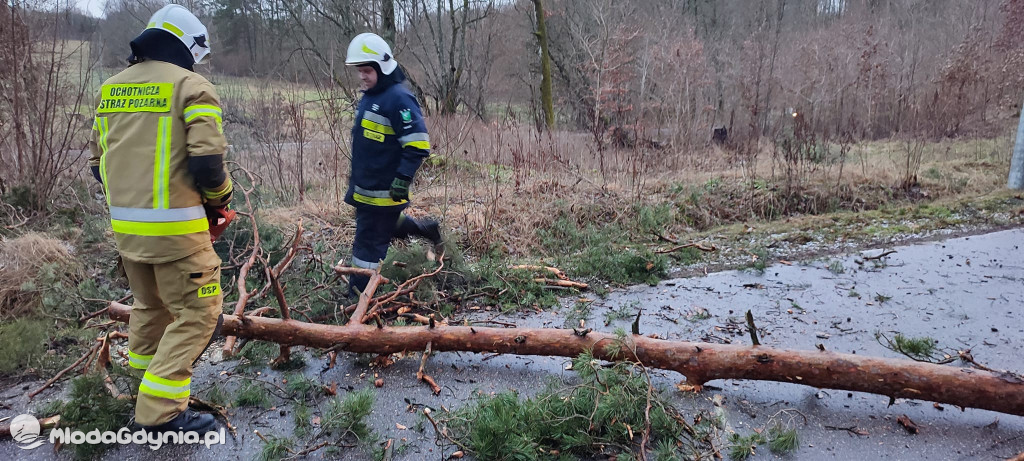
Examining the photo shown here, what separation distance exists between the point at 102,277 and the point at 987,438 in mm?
6841

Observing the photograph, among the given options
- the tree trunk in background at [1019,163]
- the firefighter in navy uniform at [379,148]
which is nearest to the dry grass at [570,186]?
the tree trunk in background at [1019,163]

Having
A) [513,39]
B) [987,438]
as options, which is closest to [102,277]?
[987,438]

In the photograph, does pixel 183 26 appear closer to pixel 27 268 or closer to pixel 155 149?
pixel 155 149

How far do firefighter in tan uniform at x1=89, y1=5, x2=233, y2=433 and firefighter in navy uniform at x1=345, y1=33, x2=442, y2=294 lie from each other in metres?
1.58

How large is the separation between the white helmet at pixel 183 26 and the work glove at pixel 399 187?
1.69 m

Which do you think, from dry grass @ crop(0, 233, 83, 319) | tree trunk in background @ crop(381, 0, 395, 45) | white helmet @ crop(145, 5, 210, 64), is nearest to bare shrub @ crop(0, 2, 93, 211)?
dry grass @ crop(0, 233, 83, 319)

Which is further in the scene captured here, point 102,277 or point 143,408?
point 102,277

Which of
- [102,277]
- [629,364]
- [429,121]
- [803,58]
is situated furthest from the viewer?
[803,58]

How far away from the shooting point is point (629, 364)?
342 centimetres

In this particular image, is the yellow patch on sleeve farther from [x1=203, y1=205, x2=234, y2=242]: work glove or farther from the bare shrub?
the bare shrub

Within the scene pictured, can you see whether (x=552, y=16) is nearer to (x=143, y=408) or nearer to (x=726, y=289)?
(x=726, y=289)

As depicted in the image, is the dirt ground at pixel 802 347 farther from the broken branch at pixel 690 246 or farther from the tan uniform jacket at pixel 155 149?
the tan uniform jacket at pixel 155 149

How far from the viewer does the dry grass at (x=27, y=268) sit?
187 inches

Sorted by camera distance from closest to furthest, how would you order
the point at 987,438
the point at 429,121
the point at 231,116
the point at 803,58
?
1. the point at 987,438
2. the point at 429,121
3. the point at 231,116
4. the point at 803,58
